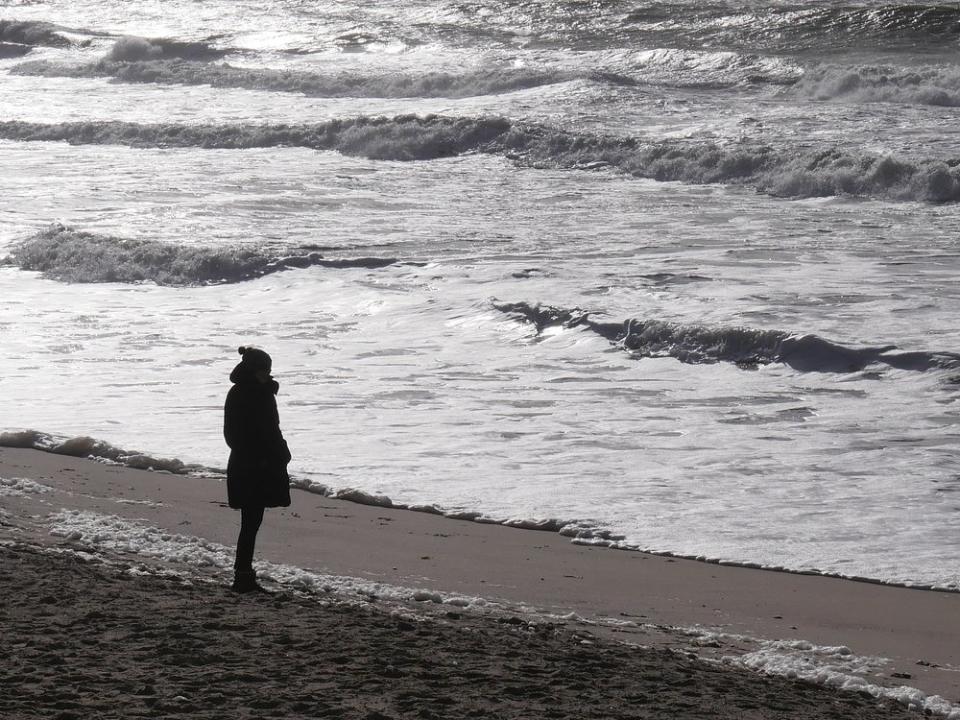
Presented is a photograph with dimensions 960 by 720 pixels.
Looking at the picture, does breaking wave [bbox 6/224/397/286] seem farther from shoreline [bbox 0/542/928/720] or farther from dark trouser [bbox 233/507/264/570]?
shoreline [bbox 0/542/928/720]

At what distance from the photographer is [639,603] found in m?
6.33

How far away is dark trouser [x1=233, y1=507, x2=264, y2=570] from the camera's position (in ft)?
20.3

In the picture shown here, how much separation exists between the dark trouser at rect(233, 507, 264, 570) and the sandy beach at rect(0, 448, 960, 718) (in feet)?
0.57

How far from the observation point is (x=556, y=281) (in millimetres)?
14867

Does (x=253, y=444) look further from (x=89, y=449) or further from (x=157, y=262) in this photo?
(x=157, y=262)

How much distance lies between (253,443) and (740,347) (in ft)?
21.9

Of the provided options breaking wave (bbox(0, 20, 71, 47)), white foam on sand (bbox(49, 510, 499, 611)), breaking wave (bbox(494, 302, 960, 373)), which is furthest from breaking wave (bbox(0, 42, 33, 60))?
white foam on sand (bbox(49, 510, 499, 611))

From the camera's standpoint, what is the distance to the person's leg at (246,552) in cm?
611

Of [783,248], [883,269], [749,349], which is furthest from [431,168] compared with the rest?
[749,349]

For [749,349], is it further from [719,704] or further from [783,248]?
[719,704]

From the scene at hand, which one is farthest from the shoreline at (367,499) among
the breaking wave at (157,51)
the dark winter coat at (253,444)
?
the breaking wave at (157,51)

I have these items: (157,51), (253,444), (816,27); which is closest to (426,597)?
(253,444)

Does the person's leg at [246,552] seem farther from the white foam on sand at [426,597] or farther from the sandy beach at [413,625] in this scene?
the white foam on sand at [426,597]

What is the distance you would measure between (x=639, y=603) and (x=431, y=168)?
18.8 metres
